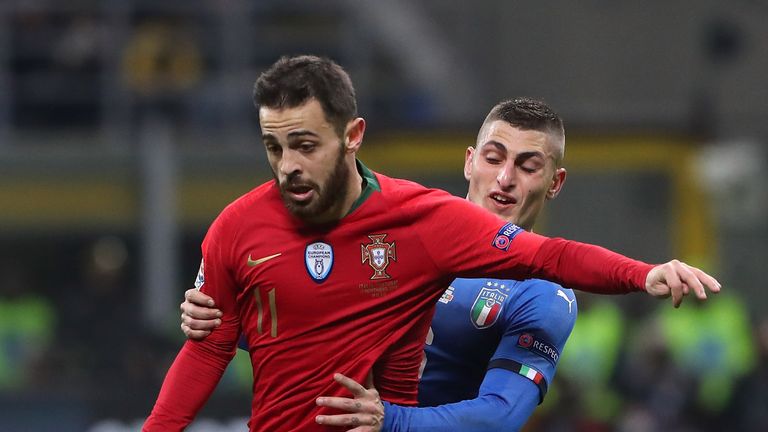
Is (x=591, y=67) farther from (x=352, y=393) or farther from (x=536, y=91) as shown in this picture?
(x=352, y=393)

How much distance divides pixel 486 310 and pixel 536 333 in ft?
0.65

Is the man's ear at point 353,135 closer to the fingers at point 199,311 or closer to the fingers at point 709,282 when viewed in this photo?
the fingers at point 199,311

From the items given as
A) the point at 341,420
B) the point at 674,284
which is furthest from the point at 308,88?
the point at 674,284

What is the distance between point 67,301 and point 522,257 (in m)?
12.3

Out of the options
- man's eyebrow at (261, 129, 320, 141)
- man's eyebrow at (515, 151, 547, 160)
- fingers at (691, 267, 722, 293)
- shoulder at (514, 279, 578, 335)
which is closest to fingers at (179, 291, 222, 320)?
man's eyebrow at (261, 129, 320, 141)

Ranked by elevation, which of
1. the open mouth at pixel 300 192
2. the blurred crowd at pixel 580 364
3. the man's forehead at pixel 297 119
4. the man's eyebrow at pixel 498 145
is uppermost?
the man's eyebrow at pixel 498 145

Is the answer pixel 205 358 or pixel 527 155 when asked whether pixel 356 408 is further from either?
pixel 527 155

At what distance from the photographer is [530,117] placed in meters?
5.56

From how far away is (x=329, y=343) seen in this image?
15.6ft

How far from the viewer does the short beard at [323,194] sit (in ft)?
15.3

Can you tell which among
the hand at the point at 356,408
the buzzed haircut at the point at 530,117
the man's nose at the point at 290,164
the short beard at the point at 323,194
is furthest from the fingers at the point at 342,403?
the buzzed haircut at the point at 530,117

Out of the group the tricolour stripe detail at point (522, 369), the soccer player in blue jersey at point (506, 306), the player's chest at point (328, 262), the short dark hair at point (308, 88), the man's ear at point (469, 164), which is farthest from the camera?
the man's ear at point (469, 164)

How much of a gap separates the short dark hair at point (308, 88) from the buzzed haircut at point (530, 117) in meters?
1.00

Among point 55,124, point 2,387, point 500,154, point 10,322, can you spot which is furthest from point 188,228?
point 500,154
